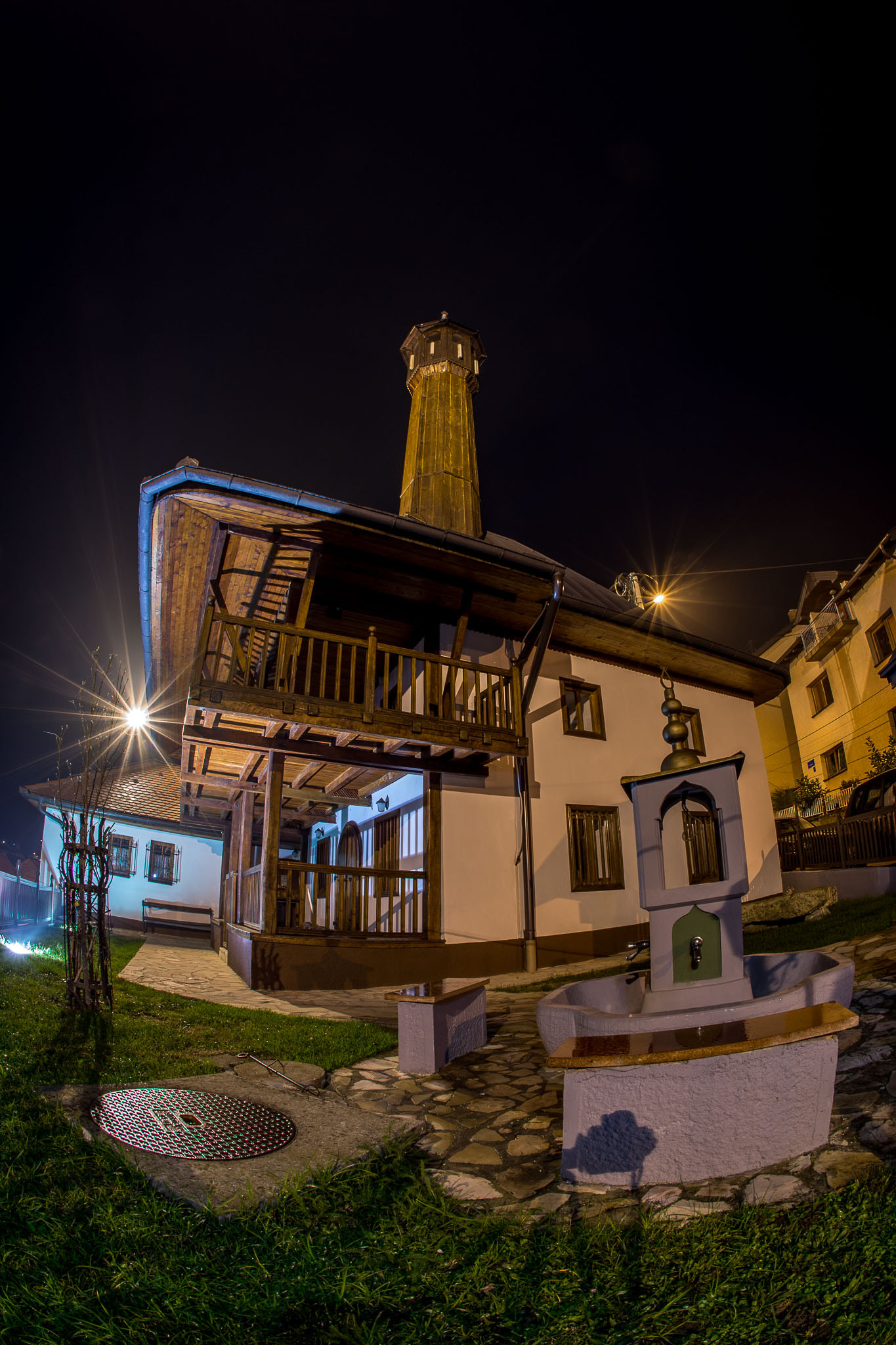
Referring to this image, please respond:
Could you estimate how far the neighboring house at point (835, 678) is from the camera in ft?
76.6

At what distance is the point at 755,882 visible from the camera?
1566 cm

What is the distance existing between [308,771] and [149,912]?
14.3m

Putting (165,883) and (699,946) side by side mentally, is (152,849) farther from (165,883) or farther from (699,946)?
(699,946)

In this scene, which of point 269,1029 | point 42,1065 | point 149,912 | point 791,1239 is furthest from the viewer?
point 149,912

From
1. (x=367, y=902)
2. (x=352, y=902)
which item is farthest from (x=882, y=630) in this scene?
(x=352, y=902)

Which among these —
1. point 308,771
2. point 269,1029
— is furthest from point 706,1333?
point 308,771

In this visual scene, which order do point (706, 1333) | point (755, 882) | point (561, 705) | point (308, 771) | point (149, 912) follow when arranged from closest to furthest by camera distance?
point (706, 1333)
point (308, 771)
point (561, 705)
point (755, 882)
point (149, 912)

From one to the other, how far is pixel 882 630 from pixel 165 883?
26086 mm

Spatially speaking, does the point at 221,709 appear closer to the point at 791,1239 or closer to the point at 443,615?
the point at 443,615

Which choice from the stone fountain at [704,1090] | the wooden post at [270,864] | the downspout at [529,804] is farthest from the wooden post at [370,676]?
the stone fountain at [704,1090]

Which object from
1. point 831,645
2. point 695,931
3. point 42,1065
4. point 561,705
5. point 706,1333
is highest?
point 831,645

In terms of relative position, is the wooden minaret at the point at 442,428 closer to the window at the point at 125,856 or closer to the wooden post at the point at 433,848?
the wooden post at the point at 433,848

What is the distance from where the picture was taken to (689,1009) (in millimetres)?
4375

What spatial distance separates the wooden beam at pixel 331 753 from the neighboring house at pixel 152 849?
13.5 meters
